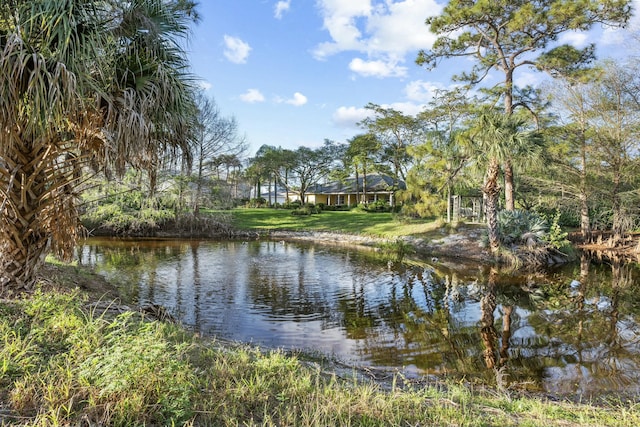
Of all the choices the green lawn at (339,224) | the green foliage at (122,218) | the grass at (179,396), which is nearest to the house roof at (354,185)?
the green lawn at (339,224)

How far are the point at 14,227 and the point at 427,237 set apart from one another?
16530mm

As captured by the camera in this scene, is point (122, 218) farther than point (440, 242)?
Yes

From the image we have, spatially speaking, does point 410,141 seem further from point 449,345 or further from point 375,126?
point 449,345

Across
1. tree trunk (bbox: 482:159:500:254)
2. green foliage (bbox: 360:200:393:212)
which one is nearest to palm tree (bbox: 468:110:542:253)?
tree trunk (bbox: 482:159:500:254)

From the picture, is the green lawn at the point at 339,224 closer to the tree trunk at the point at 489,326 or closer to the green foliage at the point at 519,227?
the green foliage at the point at 519,227

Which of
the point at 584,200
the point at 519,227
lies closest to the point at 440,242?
the point at 519,227

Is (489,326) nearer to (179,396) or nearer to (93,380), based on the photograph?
(179,396)

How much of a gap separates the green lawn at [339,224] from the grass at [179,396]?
16.5m

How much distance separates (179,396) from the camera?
253cm

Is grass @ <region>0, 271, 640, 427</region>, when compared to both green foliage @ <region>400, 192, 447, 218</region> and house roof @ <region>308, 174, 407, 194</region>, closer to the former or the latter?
green foliage @ <region>400, 192, 447, 218</region>

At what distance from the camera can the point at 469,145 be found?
1420cm

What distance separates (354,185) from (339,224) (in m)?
21.0

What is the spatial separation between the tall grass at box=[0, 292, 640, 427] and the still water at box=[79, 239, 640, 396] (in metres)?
2.02

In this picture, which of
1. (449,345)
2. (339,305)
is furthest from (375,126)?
(449,345)
